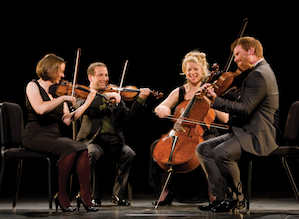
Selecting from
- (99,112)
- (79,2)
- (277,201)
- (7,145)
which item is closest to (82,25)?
(79,2)

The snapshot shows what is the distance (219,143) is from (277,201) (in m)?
0.80

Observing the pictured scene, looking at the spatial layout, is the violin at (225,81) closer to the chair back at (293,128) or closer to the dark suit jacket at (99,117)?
the chair back at (293,128)

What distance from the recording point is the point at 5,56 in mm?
4605

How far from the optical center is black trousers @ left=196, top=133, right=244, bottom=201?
2.48 meters

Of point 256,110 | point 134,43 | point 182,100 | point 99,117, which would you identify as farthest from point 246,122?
point 134,43

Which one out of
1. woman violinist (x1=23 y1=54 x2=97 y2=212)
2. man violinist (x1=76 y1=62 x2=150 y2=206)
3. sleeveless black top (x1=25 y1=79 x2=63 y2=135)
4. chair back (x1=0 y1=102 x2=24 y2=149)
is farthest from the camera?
man violinist (x1=76 y1=62 x2=150 y2=206)

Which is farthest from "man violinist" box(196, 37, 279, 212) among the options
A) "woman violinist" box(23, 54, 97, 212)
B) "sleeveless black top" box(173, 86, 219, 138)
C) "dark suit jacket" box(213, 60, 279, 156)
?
"woman violinist" box(23, 54, 97, 212)

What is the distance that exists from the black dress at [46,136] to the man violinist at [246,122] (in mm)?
944

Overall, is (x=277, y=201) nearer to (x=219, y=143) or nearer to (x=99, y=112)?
(x=219, y=143)

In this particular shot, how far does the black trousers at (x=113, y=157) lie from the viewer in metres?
3.06

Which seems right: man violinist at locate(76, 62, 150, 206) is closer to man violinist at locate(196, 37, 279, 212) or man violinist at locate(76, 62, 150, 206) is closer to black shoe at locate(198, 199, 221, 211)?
black shoe at locate(198, 199, 221, 211)

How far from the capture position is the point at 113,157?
3221mm

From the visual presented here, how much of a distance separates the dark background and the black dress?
5.50 ft

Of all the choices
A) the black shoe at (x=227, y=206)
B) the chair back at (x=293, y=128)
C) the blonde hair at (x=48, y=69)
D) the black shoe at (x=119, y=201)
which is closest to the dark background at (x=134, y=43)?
the black shoe at (x=119, y=201)
